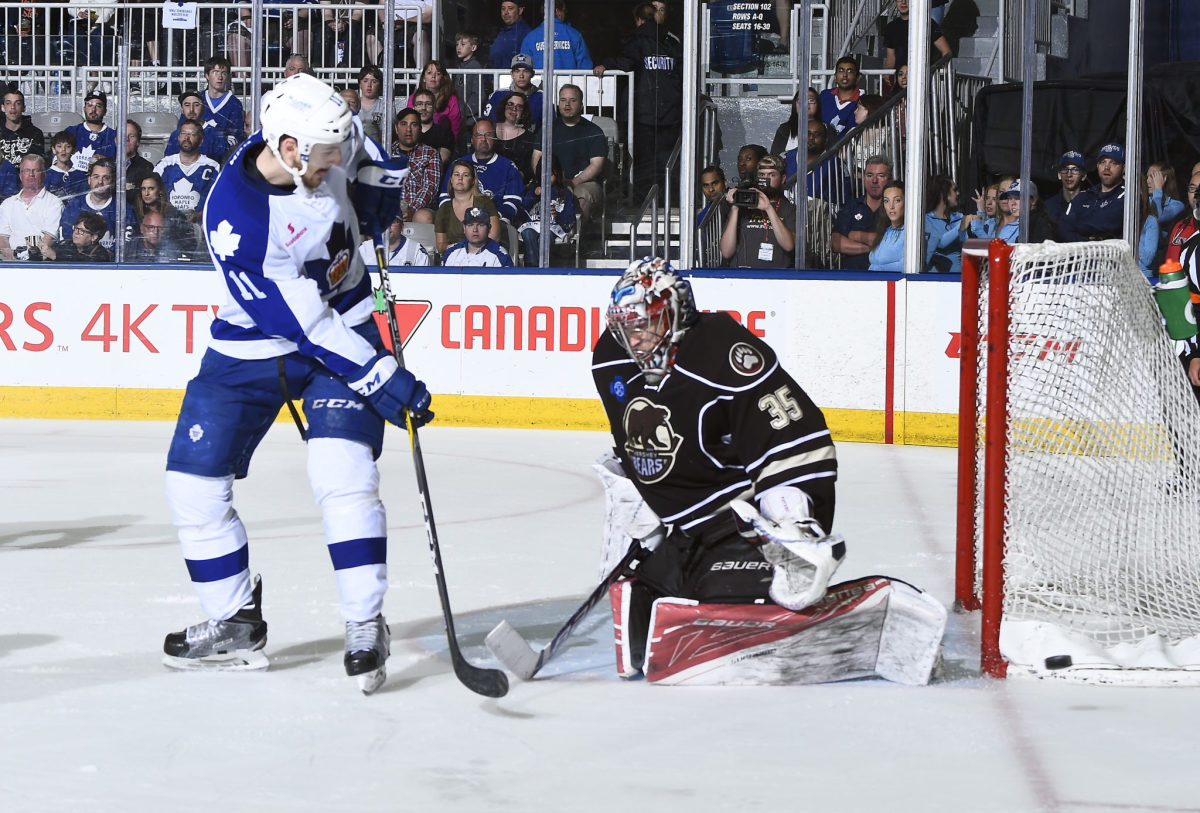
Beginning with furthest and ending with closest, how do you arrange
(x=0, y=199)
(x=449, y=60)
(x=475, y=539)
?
(x=449, y=60) → (x=0, y=199) → (x=475, y=539)

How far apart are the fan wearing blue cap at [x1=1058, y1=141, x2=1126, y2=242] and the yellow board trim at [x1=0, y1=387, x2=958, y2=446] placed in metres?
1.00

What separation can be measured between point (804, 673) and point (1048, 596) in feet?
2.53

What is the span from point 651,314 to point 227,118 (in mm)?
5951

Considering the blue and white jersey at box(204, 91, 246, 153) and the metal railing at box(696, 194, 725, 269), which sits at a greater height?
the blue and white jersey at box(204, 91, 246, 153)

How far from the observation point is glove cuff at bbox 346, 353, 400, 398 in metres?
2.91

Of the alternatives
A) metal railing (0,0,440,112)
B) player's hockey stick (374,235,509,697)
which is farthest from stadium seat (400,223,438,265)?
player's hockey stick (374,235,509,697)

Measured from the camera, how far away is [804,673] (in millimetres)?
2998

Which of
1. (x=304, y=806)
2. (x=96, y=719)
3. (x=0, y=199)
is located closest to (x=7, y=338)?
(x=0, y=199)

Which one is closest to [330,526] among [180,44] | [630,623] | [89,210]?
[630,623]

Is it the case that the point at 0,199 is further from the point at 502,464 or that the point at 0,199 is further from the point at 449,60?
the point at 502,464

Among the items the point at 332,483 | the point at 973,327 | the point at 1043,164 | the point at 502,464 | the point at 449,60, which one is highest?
the point at 449,60

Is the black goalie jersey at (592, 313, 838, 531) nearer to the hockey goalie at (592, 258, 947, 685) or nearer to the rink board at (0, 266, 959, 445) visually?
the hockey goalie at (592, 258, 947, 685)

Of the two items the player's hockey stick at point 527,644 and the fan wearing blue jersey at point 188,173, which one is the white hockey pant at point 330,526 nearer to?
the player's hockey stick at point 527,644

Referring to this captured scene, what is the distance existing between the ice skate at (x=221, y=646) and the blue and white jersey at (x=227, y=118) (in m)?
5.52
